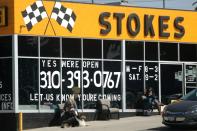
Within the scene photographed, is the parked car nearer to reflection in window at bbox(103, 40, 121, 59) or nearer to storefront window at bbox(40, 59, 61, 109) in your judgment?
storefront window at bbox(40, 59, 61, 109)

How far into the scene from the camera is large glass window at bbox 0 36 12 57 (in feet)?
78.1

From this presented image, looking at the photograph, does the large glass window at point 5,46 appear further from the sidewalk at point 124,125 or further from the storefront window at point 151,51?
the storefront window at point 151,51

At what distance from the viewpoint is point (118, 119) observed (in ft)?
83.4

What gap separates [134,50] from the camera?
87.4 feet

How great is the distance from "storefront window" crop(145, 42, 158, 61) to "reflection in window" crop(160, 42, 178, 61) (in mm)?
336

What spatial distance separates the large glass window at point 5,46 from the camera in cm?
2379

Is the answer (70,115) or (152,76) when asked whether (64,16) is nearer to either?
(70,115)

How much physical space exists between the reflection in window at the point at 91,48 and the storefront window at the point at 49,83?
1.41 metres

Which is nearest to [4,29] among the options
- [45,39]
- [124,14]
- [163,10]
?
[45,39]

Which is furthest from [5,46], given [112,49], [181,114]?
[181,114]

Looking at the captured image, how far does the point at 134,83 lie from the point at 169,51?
2.47m

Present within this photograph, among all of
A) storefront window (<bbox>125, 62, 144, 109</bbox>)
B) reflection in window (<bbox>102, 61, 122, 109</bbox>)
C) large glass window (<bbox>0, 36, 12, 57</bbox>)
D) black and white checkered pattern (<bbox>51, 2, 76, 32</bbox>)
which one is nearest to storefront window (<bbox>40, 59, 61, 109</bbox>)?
large glass window (<bbox>0, 36, 12, 57</bbox>)

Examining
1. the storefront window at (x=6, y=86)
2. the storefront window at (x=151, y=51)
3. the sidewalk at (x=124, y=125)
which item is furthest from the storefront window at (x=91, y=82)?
the storefront window at (x=6, y=86)

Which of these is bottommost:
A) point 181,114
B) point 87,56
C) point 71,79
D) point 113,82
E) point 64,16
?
point 181,114
